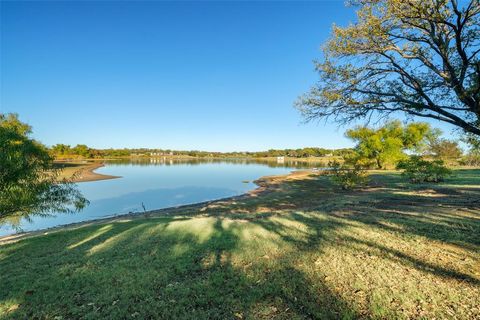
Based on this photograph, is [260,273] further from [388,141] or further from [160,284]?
[388,141]

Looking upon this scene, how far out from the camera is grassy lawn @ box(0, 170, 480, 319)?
3.91 m

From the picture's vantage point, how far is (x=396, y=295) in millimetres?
4012

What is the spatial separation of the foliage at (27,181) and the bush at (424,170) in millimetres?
24536

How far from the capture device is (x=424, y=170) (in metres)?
22.7

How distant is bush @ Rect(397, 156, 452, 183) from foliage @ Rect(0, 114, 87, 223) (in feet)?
80.5

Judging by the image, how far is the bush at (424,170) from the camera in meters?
21.4

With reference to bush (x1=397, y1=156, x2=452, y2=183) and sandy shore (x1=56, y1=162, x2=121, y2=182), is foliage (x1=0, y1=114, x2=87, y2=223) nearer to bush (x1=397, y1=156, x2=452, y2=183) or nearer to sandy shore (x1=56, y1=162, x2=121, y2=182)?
sandy shore (x1=56, y1=162, x2=121, y2=182)

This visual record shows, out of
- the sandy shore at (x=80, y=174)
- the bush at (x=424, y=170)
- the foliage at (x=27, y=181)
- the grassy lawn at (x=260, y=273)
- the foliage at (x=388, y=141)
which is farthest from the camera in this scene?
the foliage at (x=388, y=141)

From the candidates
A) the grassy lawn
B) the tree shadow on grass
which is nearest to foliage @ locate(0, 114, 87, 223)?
the grassy lawn

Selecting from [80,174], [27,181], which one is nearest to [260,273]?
[27,181]

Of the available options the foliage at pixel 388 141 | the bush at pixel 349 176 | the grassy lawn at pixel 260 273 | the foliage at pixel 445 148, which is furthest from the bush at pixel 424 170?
the foliage at pixel 445 148

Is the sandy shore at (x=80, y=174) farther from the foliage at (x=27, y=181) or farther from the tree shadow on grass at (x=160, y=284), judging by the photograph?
the tree shadow on grass at (x=160, y=284)

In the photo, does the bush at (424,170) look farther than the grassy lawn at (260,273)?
Yes

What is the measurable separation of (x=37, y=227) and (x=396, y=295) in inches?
867
